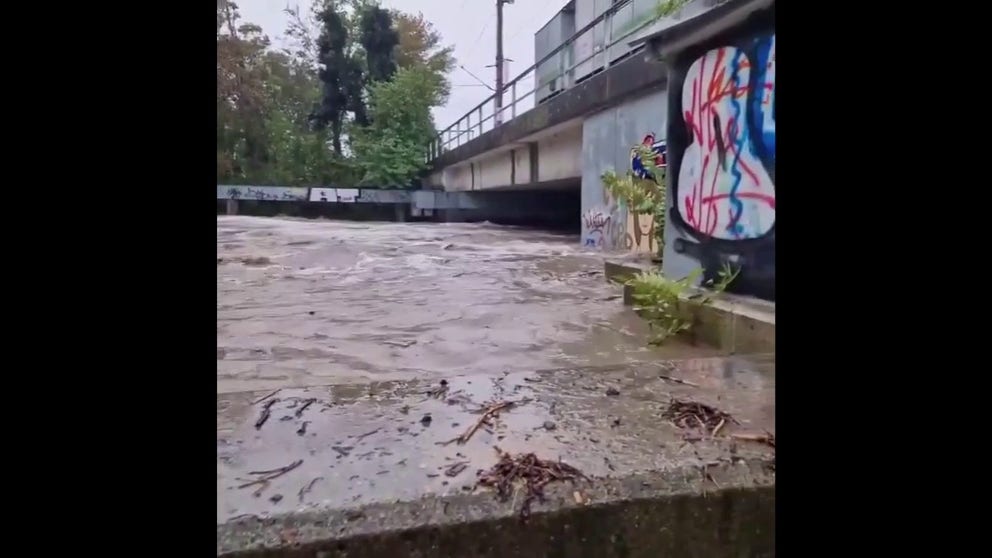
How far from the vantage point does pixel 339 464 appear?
173 centimetres

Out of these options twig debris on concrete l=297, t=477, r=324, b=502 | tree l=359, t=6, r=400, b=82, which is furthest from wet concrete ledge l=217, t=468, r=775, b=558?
tree l=359, t=6, r=400, b=82

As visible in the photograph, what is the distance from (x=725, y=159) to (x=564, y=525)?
351 centimetres

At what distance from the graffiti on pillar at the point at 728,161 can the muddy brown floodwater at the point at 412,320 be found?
705 mm

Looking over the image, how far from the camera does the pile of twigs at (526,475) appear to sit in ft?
5.05

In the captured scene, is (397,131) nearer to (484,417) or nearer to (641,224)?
(641,224)

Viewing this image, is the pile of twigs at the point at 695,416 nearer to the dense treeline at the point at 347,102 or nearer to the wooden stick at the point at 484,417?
the wooden stick at the point at 484,417

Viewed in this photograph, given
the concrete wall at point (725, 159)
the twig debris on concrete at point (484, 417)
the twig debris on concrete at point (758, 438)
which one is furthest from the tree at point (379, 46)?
the twig debris on concrete at point (758, 438)

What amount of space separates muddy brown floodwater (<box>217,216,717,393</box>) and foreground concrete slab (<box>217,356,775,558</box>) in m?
0.70

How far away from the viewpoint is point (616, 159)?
11.2 meters

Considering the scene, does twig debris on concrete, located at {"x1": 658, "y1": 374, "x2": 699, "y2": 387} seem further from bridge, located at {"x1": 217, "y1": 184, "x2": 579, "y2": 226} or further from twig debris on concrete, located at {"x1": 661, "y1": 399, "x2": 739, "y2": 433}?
bridge, located at {"x1": 217, "y1": 184, "x2": 579, "y2": 226}
